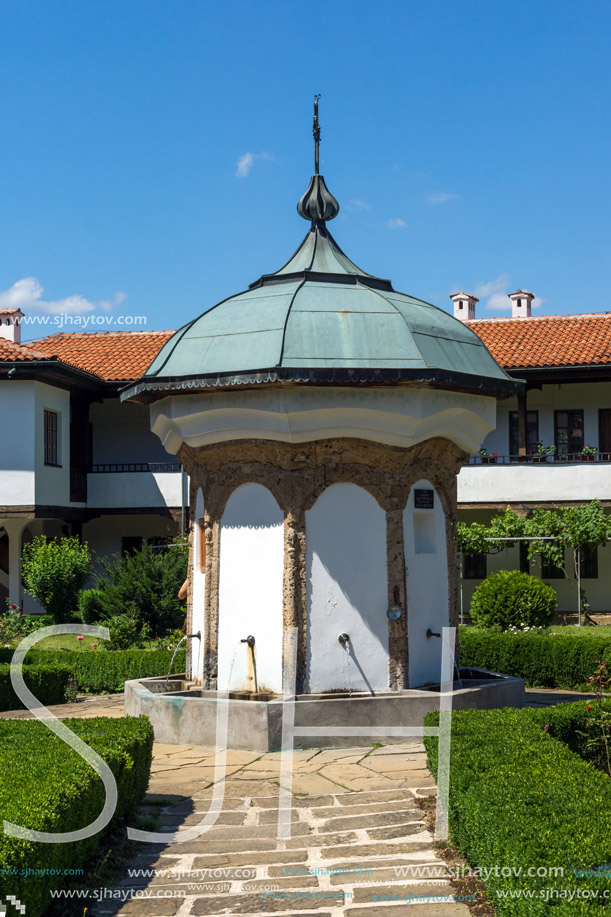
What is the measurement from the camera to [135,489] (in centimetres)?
2466

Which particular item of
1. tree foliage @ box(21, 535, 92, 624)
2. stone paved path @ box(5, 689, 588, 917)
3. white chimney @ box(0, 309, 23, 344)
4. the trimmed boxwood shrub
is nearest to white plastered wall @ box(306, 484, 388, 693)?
stone paved path @ box(5, 689, 588, 917)

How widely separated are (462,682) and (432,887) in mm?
5102

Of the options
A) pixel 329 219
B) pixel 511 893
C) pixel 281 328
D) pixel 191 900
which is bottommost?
pixel 191 900

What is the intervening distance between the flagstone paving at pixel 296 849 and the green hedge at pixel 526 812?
1.31 feet

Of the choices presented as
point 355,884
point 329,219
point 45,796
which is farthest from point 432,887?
point 329,219

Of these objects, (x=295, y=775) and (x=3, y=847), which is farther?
(x=295, y=775)

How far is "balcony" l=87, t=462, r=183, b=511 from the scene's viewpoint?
2434cm

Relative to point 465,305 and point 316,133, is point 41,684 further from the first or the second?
point 465,305

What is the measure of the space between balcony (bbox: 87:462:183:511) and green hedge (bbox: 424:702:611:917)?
56.9 feet

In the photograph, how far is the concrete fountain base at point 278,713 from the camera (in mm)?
8891

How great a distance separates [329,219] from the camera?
11.6 metres

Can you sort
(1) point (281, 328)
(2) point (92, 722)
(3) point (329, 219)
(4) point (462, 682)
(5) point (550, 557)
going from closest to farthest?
(2) point (92, 722), (1) point (281, 328), (4) point (462, 682), (3) point (329, 219), (5) point (550, 557)

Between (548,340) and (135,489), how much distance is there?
11305 mm

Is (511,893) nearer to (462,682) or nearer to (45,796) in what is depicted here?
(45,796)
